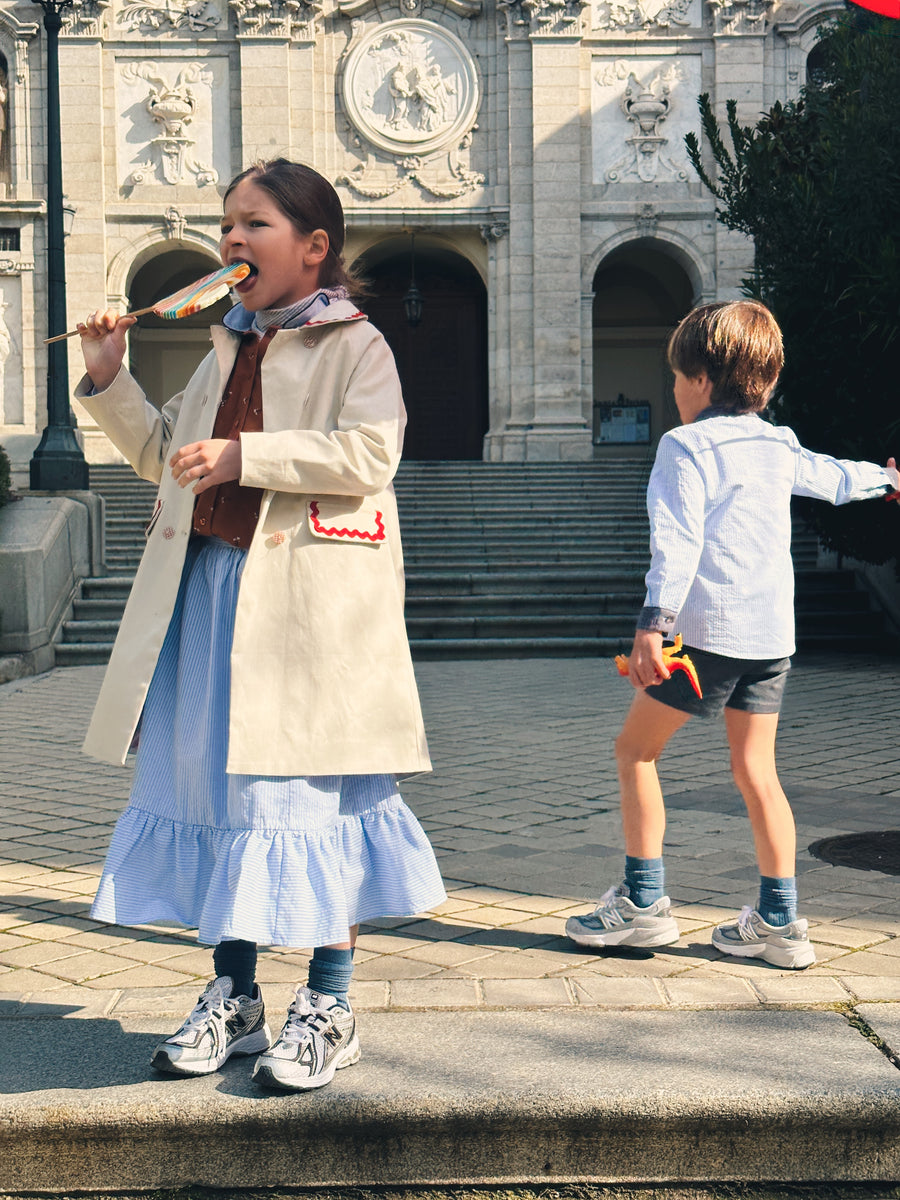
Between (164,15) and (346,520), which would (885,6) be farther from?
(164,15)

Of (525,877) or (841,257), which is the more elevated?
(841,257)

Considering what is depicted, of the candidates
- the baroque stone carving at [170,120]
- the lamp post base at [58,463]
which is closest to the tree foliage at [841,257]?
the lamp post base at [58,463]

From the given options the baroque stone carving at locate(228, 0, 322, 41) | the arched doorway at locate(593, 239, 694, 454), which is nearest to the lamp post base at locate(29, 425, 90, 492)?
the baroque stone carving at locate(228, 0, 322, 41)

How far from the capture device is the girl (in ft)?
8.69

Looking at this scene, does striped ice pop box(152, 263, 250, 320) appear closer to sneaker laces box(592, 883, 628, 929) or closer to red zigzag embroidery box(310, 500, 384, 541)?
red zigzag embroidery box(310, 500, 384, 541)

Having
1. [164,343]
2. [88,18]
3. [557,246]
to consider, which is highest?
[88,18]

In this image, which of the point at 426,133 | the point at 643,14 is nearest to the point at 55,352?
the point at 426,133

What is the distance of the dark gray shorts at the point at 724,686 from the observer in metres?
3.44

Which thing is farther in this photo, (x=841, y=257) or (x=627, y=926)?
(x=841, y=257)

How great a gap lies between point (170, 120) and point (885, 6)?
20891 mm

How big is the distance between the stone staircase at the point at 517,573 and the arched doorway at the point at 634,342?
850 cm

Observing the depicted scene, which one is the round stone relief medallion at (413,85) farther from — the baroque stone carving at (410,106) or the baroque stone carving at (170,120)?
the baroque stone carving at (170,120)

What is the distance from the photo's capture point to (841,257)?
1070 centimetres

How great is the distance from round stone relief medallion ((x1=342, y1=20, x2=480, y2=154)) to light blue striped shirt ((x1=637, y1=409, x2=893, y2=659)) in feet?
70.7
